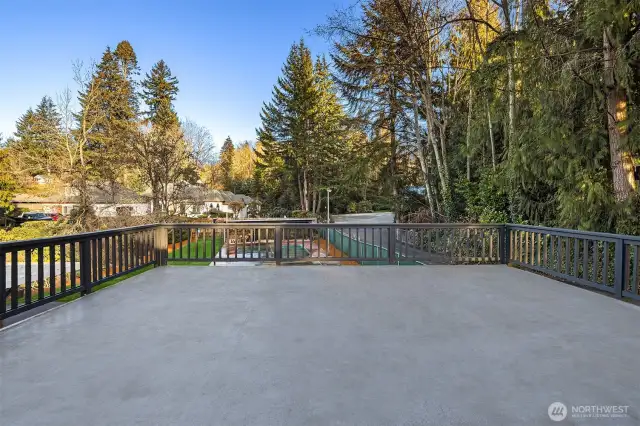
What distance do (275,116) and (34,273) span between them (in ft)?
64.9

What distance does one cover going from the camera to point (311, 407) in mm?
1646

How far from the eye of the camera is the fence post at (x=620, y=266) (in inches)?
143

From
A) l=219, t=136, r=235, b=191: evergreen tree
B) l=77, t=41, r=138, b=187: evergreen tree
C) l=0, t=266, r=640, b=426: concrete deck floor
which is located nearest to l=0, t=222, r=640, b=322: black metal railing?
l=0, t=266, r=640, b=426: concrete deck floor

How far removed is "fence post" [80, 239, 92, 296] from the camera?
3.91 metres

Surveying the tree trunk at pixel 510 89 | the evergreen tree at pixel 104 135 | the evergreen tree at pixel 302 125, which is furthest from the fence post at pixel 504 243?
the evergreen tree at pixel 302 125

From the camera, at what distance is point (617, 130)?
4.07m

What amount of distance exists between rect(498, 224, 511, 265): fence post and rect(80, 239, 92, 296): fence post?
6050 millimetres

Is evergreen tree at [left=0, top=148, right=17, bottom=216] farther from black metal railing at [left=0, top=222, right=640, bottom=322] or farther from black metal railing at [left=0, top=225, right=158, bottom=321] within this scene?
black metal railing at [left=0, top=222, right=640, bottom=322]

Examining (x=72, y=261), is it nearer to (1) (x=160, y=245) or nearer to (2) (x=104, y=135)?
(1) (x=160, y=245)

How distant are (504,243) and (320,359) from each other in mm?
4859

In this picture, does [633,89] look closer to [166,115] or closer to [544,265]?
[544,265]

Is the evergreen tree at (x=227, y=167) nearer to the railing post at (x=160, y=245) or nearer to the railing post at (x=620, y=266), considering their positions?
the railing post at (x=160, y=245)

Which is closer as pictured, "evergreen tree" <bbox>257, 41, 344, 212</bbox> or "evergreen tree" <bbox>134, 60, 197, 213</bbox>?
"evergreen tree" <bbox>134, 60, 197, 213</bbox>

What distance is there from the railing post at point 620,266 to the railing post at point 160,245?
6.26 m
